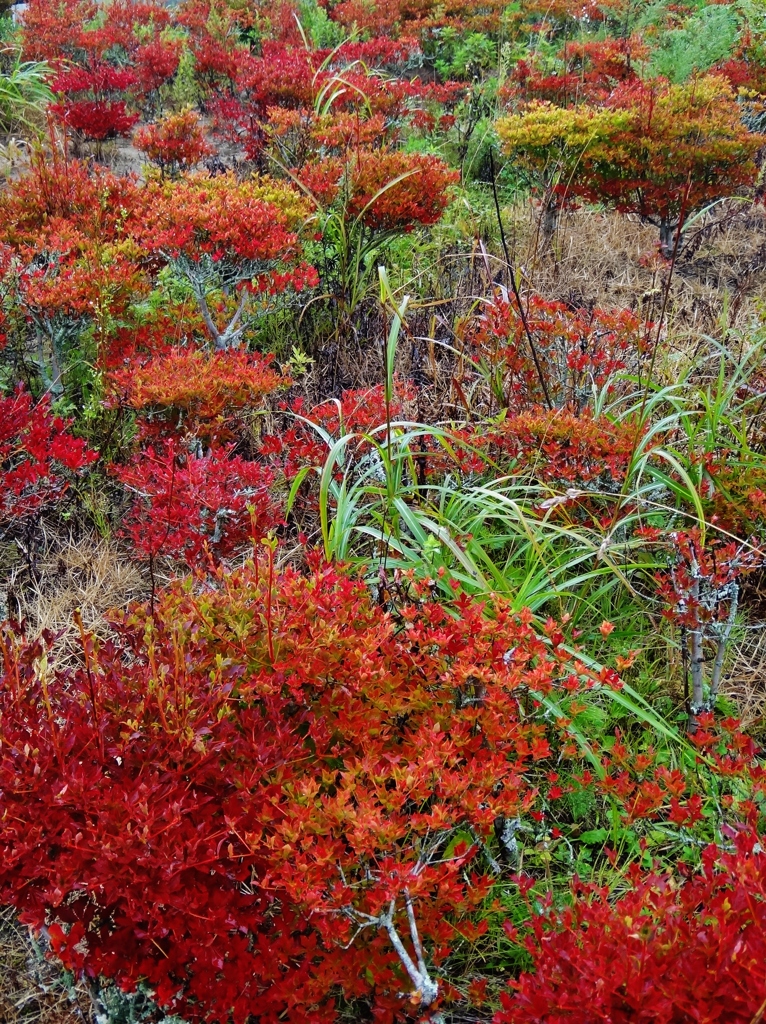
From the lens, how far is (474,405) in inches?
146

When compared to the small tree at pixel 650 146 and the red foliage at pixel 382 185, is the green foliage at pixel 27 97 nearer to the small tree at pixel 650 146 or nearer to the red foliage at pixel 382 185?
the red foliage at pixel 382 185

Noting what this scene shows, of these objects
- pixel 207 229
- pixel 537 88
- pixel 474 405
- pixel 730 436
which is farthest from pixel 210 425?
pixel 537 88

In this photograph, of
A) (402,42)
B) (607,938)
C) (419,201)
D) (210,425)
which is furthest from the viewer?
(402,42)

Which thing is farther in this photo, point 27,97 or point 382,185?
point 27,97

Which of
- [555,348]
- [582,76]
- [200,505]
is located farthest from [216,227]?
[582,76]

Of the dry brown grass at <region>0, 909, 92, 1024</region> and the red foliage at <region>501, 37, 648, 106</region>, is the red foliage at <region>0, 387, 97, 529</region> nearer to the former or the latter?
the dry brown grass at <region>0, 909, 92, 1024</region>

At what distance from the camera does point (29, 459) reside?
291cm

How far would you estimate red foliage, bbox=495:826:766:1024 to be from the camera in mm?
1142

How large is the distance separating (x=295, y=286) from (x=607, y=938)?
310 centimetres

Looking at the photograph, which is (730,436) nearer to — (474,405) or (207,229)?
(474,405)

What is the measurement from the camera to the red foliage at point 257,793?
141cm

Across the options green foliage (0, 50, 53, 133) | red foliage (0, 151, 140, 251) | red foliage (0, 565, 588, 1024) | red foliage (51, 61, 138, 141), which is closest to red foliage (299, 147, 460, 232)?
red foliage (0, 151, 140, 251)

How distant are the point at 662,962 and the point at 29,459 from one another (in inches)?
102

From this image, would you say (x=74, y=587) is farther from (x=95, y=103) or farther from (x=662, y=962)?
(x=95, y=103)
